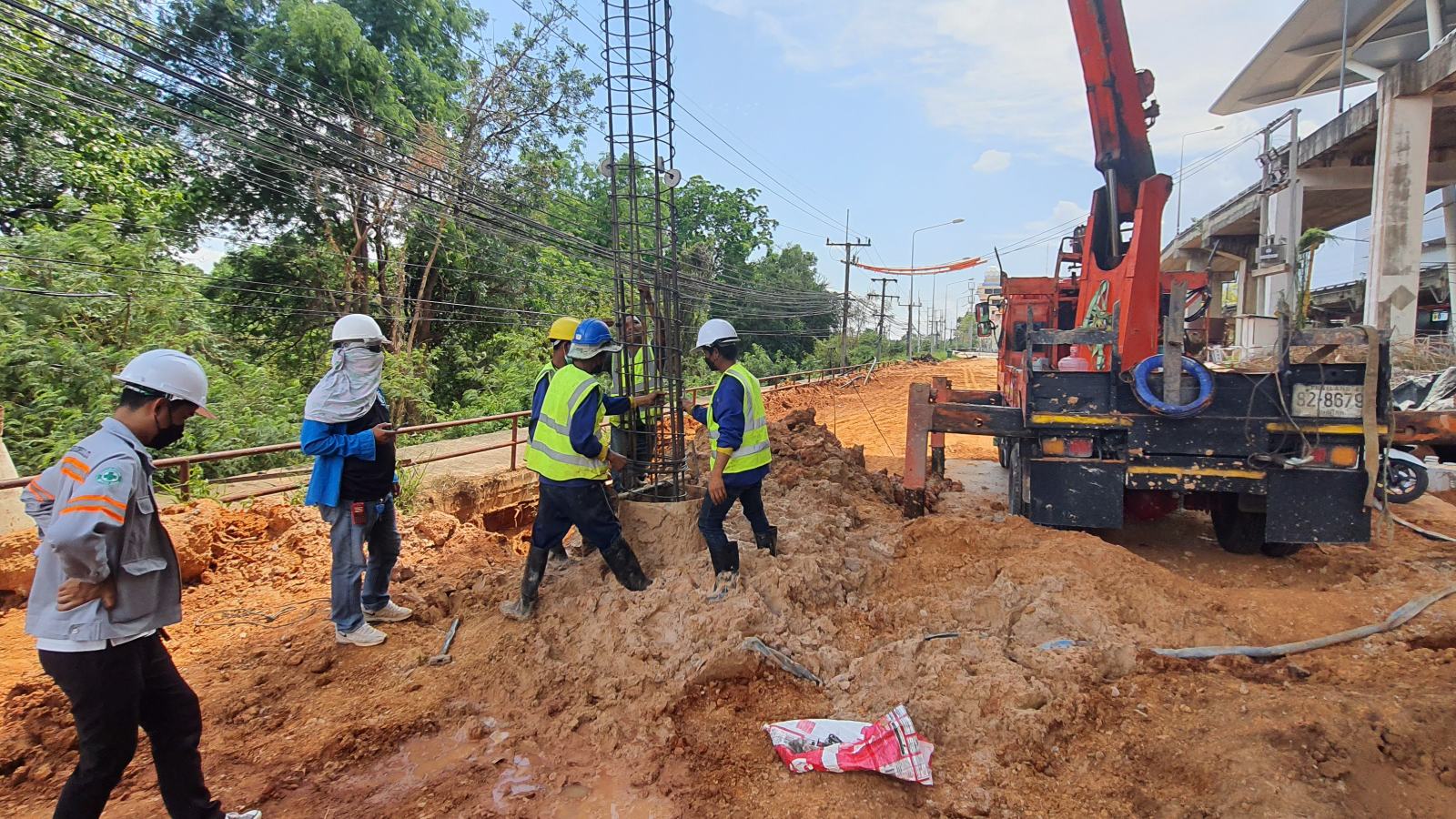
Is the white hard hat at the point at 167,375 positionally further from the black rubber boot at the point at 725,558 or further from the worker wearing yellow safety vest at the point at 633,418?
the worker wearing yellow safety vest at the point at 633,418

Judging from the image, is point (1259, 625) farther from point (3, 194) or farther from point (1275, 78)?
A: point (1275, 78)

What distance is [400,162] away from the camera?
Answer: 14.1 meters

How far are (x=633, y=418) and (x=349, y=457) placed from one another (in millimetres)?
1851

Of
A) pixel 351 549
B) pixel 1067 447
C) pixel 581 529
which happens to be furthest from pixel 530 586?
pixel 1067 447

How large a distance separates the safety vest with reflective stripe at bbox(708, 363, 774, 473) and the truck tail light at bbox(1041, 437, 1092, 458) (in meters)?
2.31

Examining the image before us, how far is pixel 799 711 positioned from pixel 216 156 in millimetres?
14416

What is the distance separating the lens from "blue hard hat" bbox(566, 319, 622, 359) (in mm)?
4078

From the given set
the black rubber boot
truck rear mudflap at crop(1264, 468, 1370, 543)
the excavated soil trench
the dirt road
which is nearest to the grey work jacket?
the excavated soil trench

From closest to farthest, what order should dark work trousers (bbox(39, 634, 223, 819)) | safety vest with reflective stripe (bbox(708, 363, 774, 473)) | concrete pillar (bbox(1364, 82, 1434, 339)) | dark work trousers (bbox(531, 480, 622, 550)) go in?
dark work trousers (bbox(39, 634, 223, 819))
dark work trousers (bbox(531, 480, 622, 550))
safety vest with reflective stripe (bbox(708, 363, 774, 473))
concrete pillar (bbox(1364, 82, 1434, 339))

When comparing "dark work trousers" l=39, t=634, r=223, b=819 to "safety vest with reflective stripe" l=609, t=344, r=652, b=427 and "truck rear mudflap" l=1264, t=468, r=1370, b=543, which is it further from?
"truck rear mudflap" l=1264, t=468, r=1370, b=543

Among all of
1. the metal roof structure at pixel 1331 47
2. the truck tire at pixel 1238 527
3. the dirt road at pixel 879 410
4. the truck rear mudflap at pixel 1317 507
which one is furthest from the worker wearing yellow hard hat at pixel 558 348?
the metal roof structure at pixel 1331 47

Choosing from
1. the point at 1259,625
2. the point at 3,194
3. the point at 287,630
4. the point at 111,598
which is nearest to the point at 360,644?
the point at 287,630

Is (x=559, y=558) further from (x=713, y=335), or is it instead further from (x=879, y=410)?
(x=879, y=410)

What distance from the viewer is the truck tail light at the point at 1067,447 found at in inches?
A: 207
